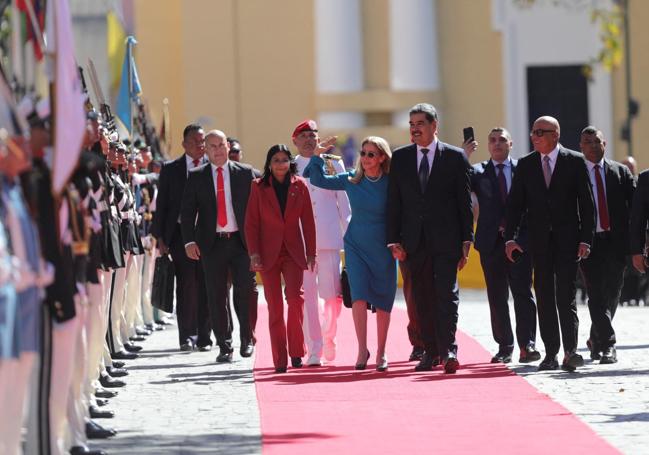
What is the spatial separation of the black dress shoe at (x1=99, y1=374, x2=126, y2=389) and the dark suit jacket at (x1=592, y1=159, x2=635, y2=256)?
434 centimetres

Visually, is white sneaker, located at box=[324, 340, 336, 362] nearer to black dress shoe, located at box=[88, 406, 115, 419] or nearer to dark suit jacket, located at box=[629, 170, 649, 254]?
dark suit jacket, located at box=[629, 170, 649, 254]

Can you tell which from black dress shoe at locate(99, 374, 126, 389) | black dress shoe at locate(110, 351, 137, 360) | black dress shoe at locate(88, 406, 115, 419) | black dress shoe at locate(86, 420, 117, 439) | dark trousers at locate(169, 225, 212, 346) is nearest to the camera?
black dress shoe at locate(86, 420, 117, 439)

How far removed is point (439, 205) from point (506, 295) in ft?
4.91

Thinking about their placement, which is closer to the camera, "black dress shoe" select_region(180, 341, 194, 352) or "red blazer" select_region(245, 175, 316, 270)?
"red blazer" select_region(245, 175, 316, 270)

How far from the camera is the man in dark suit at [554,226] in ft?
48.5

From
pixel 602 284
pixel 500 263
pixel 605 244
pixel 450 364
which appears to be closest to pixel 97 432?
pixel 450 364

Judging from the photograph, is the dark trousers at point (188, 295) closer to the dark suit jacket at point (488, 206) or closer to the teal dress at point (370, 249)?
the teal dress at point (370, 249)

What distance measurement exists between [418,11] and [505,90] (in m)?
2.26

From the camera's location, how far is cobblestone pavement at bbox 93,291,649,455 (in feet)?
36.4

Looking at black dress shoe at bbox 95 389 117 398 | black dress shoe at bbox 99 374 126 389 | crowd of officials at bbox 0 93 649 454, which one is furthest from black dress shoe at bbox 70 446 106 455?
black dress shoe at bbox 99 374 126 389

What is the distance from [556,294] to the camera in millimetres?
14891

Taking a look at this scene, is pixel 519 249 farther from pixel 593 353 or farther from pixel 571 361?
pixel 593 353

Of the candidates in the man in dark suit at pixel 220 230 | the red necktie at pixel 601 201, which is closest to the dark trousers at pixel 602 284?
the red necktie at pixel 601 201

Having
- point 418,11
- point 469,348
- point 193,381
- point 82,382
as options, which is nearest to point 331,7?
point 418,11
